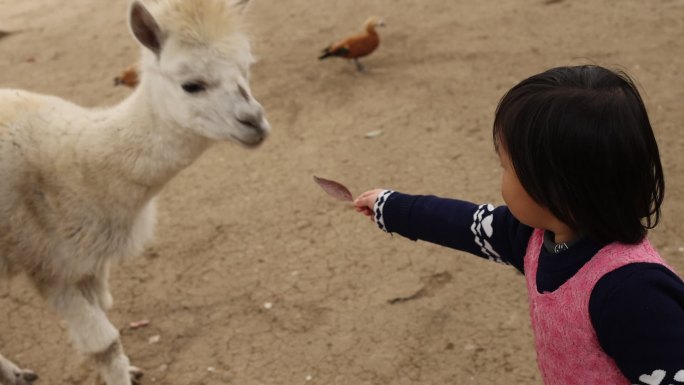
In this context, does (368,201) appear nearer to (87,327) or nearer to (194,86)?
(194,86)

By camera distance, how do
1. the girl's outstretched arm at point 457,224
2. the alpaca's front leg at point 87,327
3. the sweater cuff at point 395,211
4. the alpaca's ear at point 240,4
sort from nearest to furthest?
the girl's outstretched arm at point 457,224 < the sweater cuff at point 395,211 < the alpaca's front leg at point 87,327 < the alpaca's ear at point 240,4

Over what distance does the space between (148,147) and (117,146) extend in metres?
0.13

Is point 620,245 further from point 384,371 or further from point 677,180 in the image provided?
point 677,180

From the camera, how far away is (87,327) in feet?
9.39

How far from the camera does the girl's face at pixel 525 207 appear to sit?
1517mm

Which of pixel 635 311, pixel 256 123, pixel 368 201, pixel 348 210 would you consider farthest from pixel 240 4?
pixel 635 311

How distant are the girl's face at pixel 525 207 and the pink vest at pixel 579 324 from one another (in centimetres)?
10

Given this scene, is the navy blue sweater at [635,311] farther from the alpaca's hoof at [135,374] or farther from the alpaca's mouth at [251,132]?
the alpaca's hoof at [135,374]

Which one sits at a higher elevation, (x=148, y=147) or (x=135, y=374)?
(x=148, y=147)

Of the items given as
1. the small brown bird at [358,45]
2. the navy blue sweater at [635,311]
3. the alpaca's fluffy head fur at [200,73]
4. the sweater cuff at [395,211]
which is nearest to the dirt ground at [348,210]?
the small brown bird at [358,45]

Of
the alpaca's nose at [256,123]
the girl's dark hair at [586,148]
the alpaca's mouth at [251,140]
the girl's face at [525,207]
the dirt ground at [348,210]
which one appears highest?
the girl's dark hair at [586,148]

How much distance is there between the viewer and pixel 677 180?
3953 mm

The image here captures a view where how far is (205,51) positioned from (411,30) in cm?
423

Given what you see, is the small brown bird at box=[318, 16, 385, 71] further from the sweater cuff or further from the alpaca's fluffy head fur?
the sweater cuff
